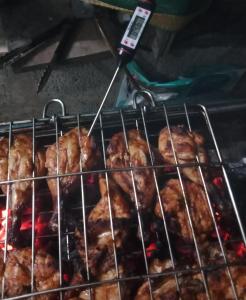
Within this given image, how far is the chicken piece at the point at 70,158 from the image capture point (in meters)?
2.63

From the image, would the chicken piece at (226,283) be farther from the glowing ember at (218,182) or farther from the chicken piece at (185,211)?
the glowing ember at (218,182)

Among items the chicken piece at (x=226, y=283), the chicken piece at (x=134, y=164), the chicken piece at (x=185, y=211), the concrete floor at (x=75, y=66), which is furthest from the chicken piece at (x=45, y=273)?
the concrete floor at (x=75, y=66)

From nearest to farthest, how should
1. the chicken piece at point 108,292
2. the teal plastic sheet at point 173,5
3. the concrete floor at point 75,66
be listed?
the chicken piece at point 108,292 < the teal plastic sheet at point 173,5 < the concrete floor at point 75,66

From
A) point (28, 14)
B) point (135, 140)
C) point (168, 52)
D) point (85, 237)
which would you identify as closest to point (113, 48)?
point (168, 52)

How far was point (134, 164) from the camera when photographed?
2.70 m

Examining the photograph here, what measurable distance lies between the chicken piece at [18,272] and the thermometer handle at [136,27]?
162cm

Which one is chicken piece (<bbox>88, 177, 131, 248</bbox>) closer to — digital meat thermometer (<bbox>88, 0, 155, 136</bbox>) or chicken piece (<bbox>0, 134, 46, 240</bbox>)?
chicken piece (<bbox>0, 134, 46, 240</bbox>)

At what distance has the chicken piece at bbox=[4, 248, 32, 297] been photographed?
2178 mm

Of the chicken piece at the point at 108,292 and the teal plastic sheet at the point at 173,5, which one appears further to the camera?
the teal plastic sheet at the point at 173,5

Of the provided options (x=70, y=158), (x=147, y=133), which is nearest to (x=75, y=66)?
(x=147, y=133)

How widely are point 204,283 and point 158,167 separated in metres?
0.88

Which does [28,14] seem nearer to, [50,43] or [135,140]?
[50,43]

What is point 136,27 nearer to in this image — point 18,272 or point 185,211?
point 185,211

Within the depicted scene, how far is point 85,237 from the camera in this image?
2.26 meters
